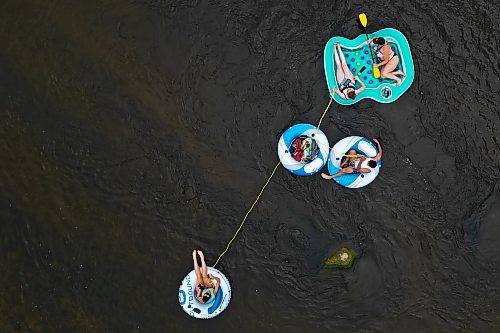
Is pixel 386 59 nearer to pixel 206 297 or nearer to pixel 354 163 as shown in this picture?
pixel 354 163

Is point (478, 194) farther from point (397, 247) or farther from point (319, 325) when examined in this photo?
point (319, 325)

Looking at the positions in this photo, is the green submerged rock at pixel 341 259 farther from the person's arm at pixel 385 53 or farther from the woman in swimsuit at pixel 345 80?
the person's arm at pixel 385 53

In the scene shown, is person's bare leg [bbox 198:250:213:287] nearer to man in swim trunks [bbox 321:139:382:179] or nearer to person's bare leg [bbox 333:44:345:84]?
man in swim trunks [bbox 321:139:382:179]

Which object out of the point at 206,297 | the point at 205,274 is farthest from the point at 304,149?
the point at 206,297

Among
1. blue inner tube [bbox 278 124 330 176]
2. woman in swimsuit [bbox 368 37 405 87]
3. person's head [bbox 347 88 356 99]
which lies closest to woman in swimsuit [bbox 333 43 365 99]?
person's head [bbox 347 88 356 99]

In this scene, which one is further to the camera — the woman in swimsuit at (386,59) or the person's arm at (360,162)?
the woman in swimsuit at (386,59)

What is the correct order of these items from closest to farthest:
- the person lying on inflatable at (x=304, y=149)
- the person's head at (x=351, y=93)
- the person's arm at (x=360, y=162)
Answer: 1. the person's arm at (x=360, y=162)
2. the person lying on inflatable at (x=304, y=149)
3. the person's head at (x=351, y=93)

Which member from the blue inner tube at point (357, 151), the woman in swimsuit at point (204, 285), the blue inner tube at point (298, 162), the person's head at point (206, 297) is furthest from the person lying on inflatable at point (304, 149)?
the person's head at point (206, 297)
